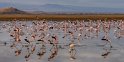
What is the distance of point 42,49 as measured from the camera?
3394 cm

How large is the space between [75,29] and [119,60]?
27054 mm

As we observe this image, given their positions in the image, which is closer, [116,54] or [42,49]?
[116,54]

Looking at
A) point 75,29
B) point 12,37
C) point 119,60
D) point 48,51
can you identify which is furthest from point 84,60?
point 75,29

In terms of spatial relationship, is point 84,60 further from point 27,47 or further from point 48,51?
point 27,47

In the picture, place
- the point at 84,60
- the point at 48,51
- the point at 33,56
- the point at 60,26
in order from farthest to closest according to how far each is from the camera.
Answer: the point at 60,26 < the point at 48,51 < the point at 33,56 < the point at 84,60

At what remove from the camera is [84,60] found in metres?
28.3

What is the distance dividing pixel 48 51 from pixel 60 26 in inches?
1076

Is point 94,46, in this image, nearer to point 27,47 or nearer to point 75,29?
point 27,47

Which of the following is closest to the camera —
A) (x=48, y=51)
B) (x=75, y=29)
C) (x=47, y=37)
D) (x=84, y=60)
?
(x=84, y=60)

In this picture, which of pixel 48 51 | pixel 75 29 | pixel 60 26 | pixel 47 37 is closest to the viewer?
pixel 48 51

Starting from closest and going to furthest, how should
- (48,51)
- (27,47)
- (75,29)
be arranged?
(48,51), (27,47), (75,29)

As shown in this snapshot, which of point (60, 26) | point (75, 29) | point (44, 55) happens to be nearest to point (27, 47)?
point (44, 55)

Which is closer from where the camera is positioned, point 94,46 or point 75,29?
point 94,46

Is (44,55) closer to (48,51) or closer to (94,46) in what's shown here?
(48,51)
